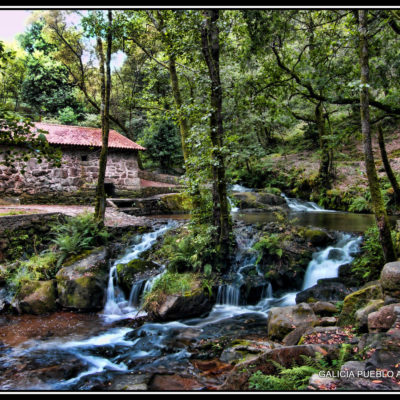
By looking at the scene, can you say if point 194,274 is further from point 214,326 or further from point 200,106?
point 200,106

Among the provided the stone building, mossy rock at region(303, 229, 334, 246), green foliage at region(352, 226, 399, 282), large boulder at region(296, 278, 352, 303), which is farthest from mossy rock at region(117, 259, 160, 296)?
the stone building

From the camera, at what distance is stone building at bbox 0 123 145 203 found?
16.0m

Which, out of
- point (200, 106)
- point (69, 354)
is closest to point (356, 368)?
point (69, 354)

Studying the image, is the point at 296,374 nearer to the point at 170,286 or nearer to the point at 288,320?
the point at 288,320

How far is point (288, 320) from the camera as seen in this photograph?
568 centimetres

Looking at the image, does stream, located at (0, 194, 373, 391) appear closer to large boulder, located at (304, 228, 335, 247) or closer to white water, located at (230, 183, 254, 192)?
large boulder, located at (304, 228, 335, 247)

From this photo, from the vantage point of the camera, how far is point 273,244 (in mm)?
8523

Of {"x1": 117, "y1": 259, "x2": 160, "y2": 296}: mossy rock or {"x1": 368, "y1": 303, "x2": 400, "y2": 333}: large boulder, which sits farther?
{"x1": 117, "y1": 259, "x2": 160, "y2": 296}: mossy rock

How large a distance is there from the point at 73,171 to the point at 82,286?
1113cm

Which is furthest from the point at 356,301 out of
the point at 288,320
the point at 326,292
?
the point at 326,292

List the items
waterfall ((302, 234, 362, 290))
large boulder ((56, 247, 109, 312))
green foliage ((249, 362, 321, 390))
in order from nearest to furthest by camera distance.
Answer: green foliage ((249, 362, 321, 390)) → large boulder ((56, 247, 109, 312)) → waterfall ((302, 234, 362, 290))

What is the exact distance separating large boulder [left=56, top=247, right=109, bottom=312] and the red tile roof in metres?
9.92

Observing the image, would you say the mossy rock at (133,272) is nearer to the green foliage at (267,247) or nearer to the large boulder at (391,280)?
the green foliage at (267,247)

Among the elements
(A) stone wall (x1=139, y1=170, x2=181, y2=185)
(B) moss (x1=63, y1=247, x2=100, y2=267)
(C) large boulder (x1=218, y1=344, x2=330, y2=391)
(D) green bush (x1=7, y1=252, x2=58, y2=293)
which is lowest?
(C) large boulder (x1=218, y1=344, x2=330, y2=391)
